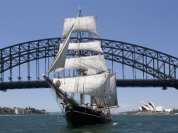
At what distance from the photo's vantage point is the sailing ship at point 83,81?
66.5 meters

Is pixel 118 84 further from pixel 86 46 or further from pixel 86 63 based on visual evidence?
pixel 86 63

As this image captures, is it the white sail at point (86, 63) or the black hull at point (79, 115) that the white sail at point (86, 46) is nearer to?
the white sail at point (86, 63)

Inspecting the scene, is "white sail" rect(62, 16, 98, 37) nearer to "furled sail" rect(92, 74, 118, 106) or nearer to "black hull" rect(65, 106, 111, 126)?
"furled sail" rect(92, 74, 118, 106)

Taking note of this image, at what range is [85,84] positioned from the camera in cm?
7238

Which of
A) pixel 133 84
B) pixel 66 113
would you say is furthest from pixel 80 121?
pixel 133 84

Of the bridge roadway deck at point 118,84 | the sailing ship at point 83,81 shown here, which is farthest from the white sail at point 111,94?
the bridge roadway deck at point 118,84

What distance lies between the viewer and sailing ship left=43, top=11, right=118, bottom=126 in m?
66.5

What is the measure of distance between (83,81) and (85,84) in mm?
499

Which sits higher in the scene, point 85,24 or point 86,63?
point 85,24

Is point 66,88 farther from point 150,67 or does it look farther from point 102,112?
point 150,67

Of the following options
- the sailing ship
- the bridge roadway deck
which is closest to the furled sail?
the sailing ship

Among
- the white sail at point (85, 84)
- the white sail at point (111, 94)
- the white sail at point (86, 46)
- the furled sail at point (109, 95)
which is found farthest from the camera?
the white sail at point (86, 46)

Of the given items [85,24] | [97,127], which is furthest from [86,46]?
[97,127]

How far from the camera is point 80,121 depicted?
A: 219 ft
